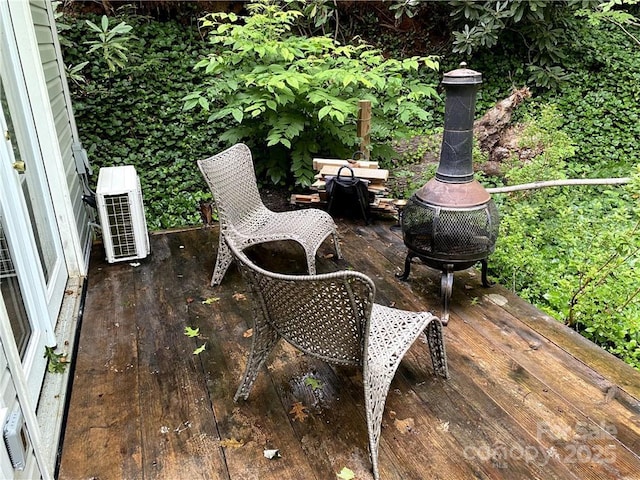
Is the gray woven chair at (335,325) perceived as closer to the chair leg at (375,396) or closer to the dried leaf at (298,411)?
the chair leg at (375,396)

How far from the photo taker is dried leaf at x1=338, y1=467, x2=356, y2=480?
5.50 feet

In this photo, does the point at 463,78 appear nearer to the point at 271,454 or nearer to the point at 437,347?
the point at 437,347

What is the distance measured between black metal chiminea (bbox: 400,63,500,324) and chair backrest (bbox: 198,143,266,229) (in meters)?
1.18

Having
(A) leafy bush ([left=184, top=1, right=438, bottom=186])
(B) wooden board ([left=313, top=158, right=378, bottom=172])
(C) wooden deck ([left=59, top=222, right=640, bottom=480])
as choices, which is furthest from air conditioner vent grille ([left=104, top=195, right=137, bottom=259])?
(B) wooden board ([left=313, top=158, right=378, bottom=172])

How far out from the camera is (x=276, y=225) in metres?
3.19

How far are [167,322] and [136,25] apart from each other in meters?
4.33

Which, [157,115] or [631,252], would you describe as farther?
[157,115]

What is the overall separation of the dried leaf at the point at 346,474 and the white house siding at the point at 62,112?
90.3 inches

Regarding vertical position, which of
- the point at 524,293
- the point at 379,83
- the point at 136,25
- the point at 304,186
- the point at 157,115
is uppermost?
the point at 136,25

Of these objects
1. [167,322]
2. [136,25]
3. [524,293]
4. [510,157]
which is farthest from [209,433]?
[136,25]

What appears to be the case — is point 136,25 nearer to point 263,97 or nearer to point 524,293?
point 263,97

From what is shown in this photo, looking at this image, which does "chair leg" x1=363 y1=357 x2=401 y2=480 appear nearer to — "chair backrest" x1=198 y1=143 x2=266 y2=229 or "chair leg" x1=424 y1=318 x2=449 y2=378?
"chair leg" x1=424 y1=318 x2=449 y2=378

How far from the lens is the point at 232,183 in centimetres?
313

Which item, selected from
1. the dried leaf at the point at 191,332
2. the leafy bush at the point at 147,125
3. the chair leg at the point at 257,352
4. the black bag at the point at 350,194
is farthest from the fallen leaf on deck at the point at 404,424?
the leafy bush at the point at 147,125
